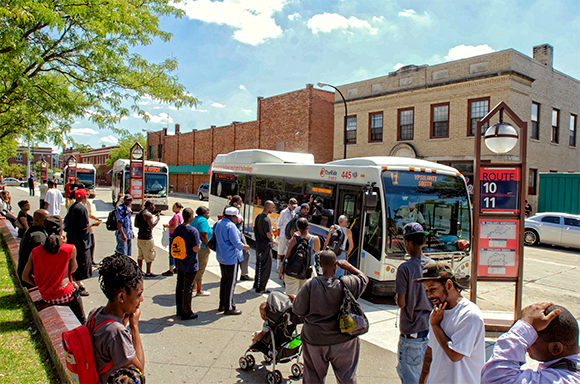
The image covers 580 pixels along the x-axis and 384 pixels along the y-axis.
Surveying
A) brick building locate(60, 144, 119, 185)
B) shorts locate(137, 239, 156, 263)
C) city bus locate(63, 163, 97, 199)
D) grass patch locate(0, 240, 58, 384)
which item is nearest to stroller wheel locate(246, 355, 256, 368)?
grass patch locate(0, 240, 58, 384)

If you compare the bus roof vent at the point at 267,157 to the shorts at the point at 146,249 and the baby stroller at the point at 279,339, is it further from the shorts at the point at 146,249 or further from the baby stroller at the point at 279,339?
the baby stroller at the point at 279,339

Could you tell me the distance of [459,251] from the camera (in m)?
8.00

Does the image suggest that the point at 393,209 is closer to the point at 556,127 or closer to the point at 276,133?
the point at 556,127

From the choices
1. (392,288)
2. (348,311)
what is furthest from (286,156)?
(348,311)

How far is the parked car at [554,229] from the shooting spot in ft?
48.4

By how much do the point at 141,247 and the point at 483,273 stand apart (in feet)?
22.2

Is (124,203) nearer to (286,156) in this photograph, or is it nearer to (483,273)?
(286,156)

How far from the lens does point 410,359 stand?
11.6 ft

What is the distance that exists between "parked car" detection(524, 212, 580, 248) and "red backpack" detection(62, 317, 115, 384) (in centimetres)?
1742

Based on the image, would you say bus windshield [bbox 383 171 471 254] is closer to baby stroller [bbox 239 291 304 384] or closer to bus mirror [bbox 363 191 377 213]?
bus mirror [bbox 363 191 377 213]

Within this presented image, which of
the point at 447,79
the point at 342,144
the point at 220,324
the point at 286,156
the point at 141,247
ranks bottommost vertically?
the point at 220,324

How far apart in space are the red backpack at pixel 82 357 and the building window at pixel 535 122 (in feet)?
79.0

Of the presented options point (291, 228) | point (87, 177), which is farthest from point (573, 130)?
point (87, 177)

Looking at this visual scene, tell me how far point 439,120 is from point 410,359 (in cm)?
2064
